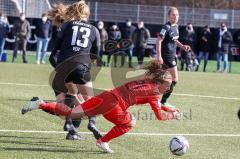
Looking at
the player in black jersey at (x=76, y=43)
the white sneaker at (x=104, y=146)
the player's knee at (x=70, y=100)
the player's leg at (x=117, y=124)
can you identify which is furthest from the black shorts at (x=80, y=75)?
the white sneaker at (x=104, y=146)

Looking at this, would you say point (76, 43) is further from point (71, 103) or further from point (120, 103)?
point (120, 103)

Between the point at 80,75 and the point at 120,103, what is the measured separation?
45.2 inches

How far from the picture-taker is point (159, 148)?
9461mm

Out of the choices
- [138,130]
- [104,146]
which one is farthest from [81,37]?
[138,130]

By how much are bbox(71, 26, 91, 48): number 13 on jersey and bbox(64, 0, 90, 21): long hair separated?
0.63ft

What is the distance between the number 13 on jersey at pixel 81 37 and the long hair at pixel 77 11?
0.63ft

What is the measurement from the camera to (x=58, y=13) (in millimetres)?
10266

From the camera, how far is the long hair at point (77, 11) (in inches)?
387

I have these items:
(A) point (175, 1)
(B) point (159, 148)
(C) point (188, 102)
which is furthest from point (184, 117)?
(A) point (175, 1)

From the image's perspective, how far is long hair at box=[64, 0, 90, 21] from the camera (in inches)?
387

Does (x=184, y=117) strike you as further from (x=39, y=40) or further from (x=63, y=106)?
(x=39, y=40)

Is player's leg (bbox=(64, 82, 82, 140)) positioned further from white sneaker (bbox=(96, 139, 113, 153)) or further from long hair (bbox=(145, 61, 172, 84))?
long hair (bbox=(145, 61, 172, 84))

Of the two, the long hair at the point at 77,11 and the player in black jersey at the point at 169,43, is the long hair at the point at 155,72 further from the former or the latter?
the player in black jersey at the point at 169,43

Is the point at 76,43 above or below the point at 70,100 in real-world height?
above
